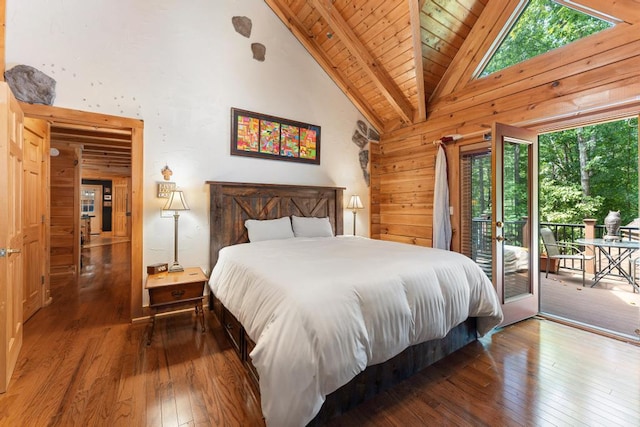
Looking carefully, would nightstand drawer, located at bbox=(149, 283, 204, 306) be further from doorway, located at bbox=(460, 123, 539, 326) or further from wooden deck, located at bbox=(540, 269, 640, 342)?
wooden deck, located at bbox=(540, 269, 640, 342)

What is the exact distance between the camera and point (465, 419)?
1.54m

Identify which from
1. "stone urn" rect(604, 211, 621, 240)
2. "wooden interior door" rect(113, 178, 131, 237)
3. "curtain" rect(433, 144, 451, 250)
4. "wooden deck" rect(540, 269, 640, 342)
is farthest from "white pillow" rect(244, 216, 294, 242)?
"wooden interior door" rect(113, 178, 131, 237)

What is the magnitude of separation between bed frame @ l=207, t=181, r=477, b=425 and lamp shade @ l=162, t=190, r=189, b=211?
385 millimetres

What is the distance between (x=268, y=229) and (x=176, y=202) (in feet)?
3.52

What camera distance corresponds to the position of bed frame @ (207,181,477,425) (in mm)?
1673

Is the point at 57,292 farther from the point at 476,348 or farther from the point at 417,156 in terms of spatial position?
the point at 417,156

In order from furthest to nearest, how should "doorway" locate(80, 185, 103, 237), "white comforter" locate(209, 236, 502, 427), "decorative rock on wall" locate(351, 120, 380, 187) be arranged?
"doorway" locate(80, 185, 103, 237) → "decorative rock on wall" locate(351, 120, 380, 187) → "white comforter" locate(209, 236, 502, 427)

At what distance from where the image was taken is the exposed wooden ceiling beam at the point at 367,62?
3527 millimetres

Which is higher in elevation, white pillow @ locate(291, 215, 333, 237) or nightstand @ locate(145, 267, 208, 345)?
white pillow @ locate(291, 215, 333, 237)

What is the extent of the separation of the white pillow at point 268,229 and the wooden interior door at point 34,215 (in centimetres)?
222

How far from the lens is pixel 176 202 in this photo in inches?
114

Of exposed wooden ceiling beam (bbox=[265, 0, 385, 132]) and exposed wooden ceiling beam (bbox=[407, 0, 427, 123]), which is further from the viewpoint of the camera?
exposed wooden ceiling beam (bbox=[265, 0, 385, 132])

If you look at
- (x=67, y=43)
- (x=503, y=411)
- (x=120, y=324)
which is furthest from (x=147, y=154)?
(x=503, y=411)

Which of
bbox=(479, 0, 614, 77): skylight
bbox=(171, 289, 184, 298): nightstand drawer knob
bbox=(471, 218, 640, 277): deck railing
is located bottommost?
bbox=(171, 289, 184, 298): nightstand drawer knob
